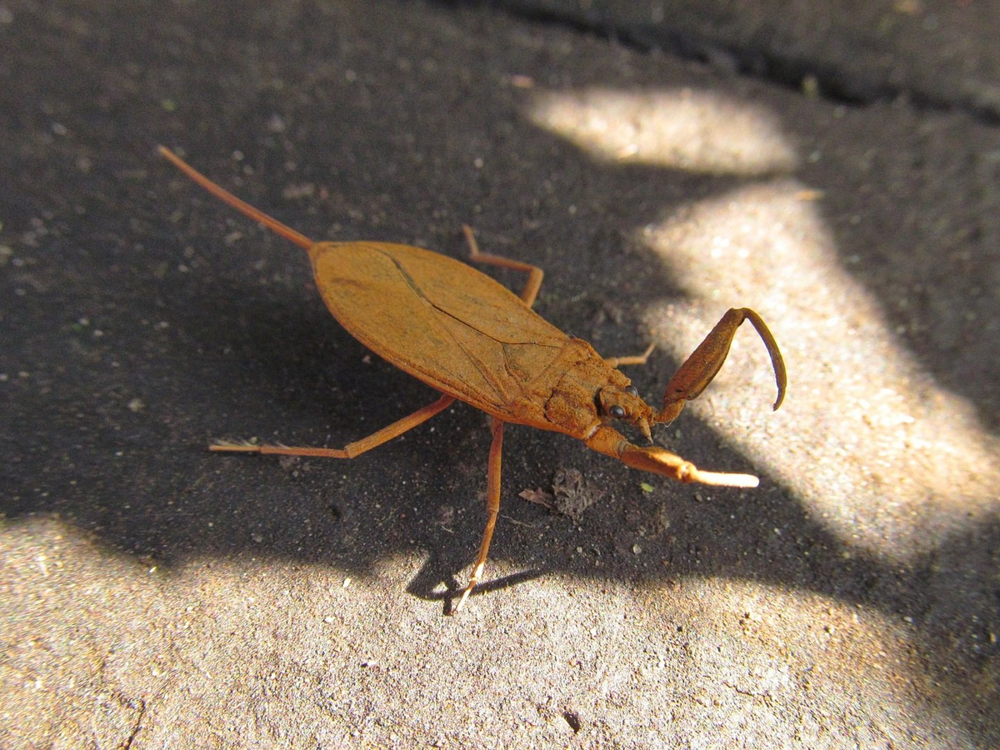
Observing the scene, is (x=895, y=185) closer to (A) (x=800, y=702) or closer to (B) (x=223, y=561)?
(A) (x=800, y=702)

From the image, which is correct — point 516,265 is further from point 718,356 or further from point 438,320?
point 718,356

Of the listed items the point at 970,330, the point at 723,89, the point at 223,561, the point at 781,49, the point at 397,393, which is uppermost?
the point at 781,49

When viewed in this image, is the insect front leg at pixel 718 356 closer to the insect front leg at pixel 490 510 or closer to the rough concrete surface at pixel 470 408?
the rough concrete surface at pixel 470 408

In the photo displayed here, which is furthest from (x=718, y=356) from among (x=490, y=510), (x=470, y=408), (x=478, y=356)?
(x=470, y=408)

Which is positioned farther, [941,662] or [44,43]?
[44,43]

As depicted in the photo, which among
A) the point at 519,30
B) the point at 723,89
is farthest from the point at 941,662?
the point at 519,30

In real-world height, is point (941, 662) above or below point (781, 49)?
below
